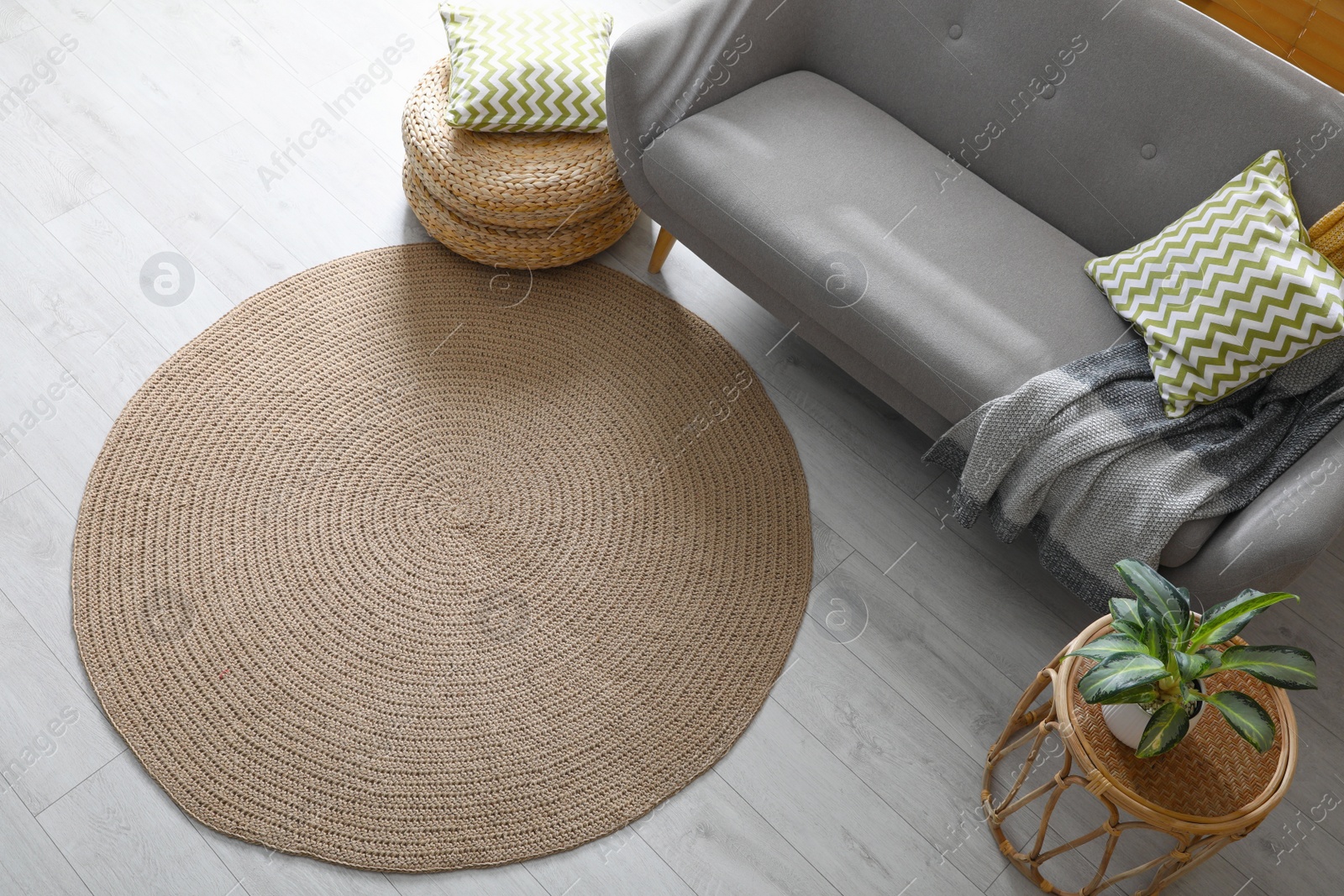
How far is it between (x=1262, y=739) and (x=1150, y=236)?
3.51 ft

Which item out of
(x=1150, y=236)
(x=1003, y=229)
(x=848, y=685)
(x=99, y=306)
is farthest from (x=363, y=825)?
(x=1150, y=236)

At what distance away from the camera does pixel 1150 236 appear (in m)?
1.98

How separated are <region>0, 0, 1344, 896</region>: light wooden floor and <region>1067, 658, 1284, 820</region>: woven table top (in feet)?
1.26

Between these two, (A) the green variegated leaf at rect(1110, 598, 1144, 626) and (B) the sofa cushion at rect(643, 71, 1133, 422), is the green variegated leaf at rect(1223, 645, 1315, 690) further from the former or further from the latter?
(B) the sofa cushion at rect(643, 71, 1133, 422)

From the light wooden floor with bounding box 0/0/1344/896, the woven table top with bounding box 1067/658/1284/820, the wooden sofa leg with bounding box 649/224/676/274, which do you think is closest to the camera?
the woven table top with bounding box 1067/658/1284/820

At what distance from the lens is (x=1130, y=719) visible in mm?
1365

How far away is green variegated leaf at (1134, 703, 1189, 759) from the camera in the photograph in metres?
1.28

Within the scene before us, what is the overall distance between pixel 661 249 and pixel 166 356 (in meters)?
1.06

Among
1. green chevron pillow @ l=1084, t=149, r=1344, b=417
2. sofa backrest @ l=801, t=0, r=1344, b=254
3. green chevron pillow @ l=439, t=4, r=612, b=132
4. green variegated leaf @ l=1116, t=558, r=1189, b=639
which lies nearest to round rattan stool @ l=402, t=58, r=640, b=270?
green chevron pillow @ l=439, t=4, r=612, b=132

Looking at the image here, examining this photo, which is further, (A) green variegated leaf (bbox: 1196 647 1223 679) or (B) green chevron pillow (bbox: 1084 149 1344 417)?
(B) green chevron pillow (bbox: 1084 149 1344 417)

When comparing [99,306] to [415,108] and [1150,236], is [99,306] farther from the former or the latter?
[1150,236]

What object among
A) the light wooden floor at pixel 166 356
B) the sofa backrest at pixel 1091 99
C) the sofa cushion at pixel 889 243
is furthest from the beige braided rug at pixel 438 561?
the sofa backrest at pixel 1091 99

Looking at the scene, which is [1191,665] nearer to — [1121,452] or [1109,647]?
[1109,647]

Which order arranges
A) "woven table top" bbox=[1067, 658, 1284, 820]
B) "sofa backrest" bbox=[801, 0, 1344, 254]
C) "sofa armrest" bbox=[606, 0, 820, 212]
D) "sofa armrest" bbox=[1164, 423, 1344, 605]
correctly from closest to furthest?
"woven table top" bbox=[1067, 658, 1284, 820], "sofa armrest" bbox=[1164, 423, 1344, 605], "sofa backrest" bbox=[801, 0, 1344, 254], "sofa armrest" bbox=[606, 0, 820, 212]
